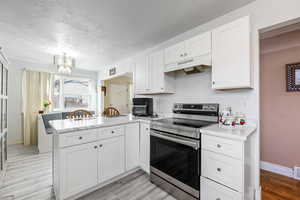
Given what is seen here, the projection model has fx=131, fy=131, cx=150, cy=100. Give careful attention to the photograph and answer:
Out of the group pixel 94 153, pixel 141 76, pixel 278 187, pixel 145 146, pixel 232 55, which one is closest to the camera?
pixel 232 55

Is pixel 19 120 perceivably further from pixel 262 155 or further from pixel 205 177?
pixel 262 155

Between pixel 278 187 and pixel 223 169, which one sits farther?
pixel 278 187

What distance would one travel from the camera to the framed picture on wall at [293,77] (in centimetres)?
213

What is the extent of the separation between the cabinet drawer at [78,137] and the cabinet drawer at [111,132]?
0.09 meters

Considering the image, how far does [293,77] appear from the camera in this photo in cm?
216

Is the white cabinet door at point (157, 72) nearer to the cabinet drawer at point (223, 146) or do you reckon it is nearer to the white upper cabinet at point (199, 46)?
the white upper cabinet at point (199, 46)

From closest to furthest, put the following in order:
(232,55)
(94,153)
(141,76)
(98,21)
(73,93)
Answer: (232,55) → (94,153) → (98,21) → (141,76) → (73,93)

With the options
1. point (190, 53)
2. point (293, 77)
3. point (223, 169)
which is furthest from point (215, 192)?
point (293, 77)

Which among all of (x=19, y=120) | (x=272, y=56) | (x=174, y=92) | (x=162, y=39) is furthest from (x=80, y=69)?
(x=272, y=56)

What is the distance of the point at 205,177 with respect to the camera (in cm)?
143

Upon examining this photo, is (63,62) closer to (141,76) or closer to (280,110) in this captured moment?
(141,76)

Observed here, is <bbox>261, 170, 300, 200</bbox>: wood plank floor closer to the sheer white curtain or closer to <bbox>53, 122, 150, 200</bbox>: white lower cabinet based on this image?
<bbox>53, 122, 150, 200</bbox>: white lower cabinet

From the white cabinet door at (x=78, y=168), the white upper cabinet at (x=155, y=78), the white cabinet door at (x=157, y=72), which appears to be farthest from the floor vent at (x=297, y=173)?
the white cabinet door at (x=78, y=168)

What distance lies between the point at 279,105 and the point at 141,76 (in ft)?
8.74
